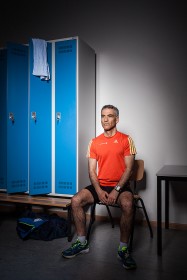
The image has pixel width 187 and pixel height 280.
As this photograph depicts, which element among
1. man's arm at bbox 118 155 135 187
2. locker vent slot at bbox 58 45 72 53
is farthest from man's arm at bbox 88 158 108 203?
locker vent slot at bbox 58 45 72 53

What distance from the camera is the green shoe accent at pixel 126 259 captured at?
7.02 feet

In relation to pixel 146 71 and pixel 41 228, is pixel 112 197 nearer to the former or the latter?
pixel 41 228

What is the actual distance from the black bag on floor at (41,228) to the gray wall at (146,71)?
1065mm

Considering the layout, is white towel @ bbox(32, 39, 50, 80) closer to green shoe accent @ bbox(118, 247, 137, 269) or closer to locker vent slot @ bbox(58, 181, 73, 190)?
locker vent slot @ bbox(58, 181, 73, 190)

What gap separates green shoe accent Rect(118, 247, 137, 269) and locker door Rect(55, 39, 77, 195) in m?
0.99

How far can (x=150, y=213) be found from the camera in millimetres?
3248

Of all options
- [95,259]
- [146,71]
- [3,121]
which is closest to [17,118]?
[3,121]

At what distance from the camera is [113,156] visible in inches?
104

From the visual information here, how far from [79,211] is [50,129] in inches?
43.6

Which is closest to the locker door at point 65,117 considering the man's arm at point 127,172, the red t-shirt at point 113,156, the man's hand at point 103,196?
the red t-shirt at point 113,156

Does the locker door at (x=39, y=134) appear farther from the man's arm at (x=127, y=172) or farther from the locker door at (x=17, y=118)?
the man's arm at (x=127, y=172)

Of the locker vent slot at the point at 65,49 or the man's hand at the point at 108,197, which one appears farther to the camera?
the locker vent slot at the point at 65,49

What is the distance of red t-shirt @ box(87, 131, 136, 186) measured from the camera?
8.66 feet

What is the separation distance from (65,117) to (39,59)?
72 centimetres
